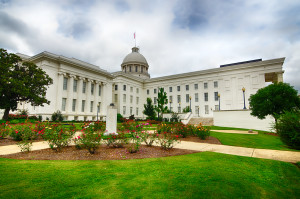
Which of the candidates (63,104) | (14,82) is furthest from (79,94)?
(14,82)

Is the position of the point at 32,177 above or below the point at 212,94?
below

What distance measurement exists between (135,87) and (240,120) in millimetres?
36680

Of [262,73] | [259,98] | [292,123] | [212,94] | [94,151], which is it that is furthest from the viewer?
[212,94]

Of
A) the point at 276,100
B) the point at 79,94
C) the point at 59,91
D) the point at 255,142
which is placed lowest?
the point at 255,142

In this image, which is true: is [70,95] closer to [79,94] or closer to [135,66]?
[79,94]

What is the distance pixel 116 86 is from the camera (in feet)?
173

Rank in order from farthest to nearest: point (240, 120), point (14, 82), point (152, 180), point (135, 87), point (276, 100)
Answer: point (135, 87) → point (240, 120) → point (14, 82) → point (276, 100) → point (152, 180)

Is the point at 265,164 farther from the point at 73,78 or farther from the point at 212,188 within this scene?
the point at 73,78

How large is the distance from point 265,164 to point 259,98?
20572 mm

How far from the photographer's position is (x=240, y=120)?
29016mm

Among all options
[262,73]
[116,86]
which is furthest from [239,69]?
[116,86]

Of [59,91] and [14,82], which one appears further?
[59,91]

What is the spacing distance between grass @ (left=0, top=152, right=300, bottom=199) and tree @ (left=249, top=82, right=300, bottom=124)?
18826 mm

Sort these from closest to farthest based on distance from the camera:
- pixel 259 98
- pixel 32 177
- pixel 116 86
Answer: pixel 32 177 → pixel 259 98 → pixel 116 86
